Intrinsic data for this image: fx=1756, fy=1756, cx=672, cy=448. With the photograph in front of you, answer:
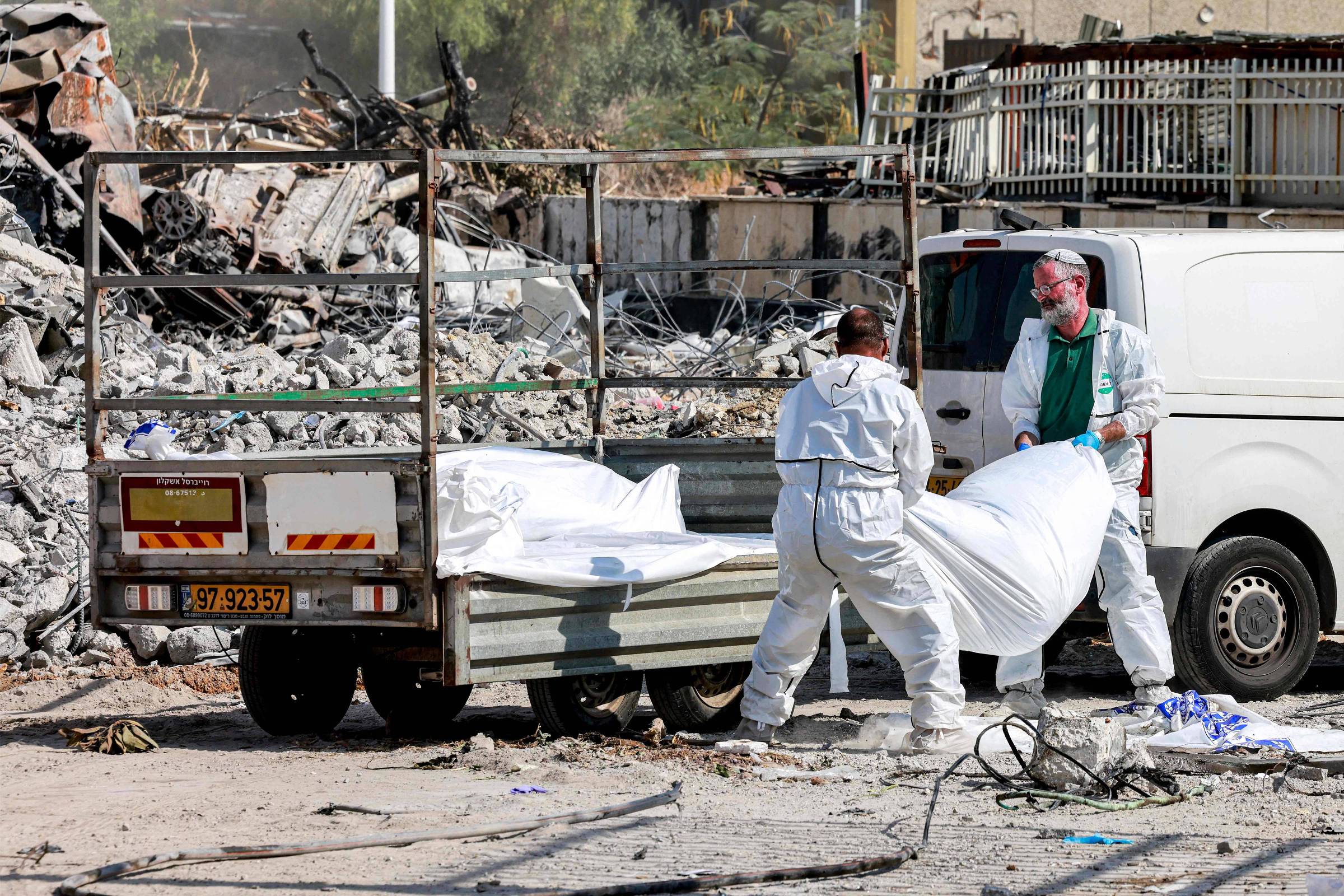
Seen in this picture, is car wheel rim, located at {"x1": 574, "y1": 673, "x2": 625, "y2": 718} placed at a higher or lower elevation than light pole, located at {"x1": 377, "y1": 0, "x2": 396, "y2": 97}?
lower

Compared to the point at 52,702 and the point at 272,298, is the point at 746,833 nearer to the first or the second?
the point at 52,702

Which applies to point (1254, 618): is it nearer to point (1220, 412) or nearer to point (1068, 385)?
point (1220, 412)

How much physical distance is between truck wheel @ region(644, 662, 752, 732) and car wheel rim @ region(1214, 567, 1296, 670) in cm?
213

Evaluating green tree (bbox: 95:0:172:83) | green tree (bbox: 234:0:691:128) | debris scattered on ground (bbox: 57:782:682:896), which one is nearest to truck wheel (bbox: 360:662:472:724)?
debris scattered on ground (bbox: 57:782:682:896)

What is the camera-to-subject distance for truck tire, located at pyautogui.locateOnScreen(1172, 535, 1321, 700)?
751cm

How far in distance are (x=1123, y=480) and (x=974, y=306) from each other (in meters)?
1.16

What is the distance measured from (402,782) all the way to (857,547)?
1803 mm

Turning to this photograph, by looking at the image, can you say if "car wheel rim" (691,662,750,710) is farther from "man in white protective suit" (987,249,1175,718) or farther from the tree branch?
the tree branch

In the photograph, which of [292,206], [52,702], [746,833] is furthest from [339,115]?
[746,833]

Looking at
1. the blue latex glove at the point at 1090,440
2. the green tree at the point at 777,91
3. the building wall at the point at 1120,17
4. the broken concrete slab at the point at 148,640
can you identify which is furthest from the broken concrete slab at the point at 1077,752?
the building wall at the point at 1120,17

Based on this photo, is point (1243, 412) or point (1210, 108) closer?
point (1243, 412)

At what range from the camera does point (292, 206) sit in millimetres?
18766

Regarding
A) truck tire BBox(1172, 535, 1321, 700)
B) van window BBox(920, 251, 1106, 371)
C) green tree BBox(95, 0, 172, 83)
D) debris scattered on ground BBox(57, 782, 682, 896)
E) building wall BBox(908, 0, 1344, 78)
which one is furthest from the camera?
green tree BBox(95, 0, 172, 83)

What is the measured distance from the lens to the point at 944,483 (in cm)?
794
